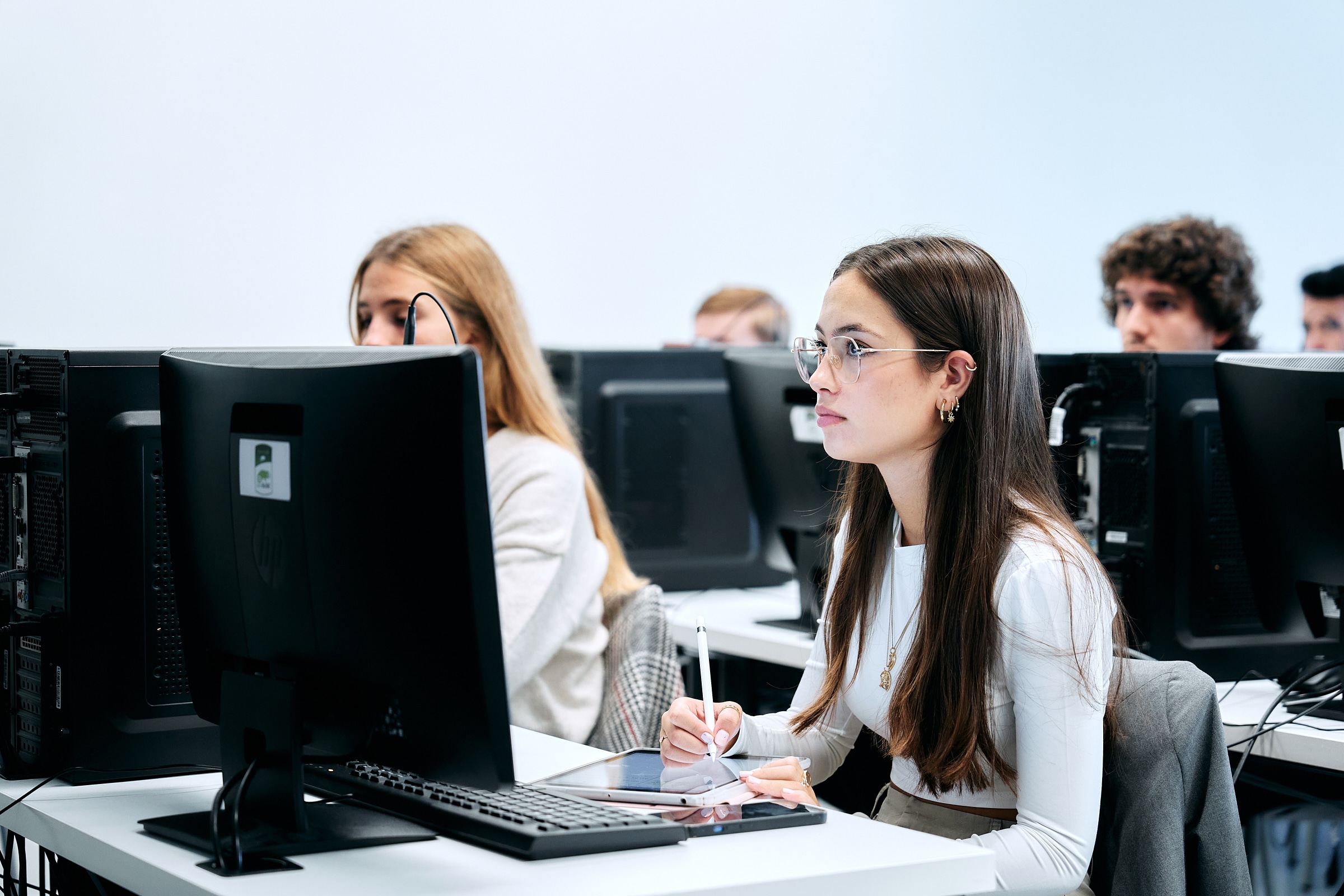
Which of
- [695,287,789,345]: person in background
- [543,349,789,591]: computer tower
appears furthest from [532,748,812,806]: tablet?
[695,287,789,345]: person in background

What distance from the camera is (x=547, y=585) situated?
1.98 metres

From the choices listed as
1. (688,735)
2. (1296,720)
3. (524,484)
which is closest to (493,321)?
(524,484)

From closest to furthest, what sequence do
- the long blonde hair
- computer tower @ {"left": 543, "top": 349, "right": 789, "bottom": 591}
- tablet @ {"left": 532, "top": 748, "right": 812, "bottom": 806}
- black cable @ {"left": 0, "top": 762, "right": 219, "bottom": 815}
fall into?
tablet @ {"left": 532, "top": 748, "right": 812, "bottom": 806} < black cable @ {"left": 0, "top": 762, "right": 219, "bottom": 815} < the long blonde hair < computer tower @ {"left": 543, "top": 349, "right": 789, "bottom": 591}

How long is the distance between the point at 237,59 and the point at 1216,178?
3713 millimetres

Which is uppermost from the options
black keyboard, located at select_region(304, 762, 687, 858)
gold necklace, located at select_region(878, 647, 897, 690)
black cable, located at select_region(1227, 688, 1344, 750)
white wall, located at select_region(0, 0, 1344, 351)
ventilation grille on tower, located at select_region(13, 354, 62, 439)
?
white wall, located at select_region(0, 0, 1344, 351)

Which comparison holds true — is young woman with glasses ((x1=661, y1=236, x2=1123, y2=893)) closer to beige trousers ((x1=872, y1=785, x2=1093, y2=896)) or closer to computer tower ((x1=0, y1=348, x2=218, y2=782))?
beige trousers ((x1=872, y1=785, x2=1093, y2=896))

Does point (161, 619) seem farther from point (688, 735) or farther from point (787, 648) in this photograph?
point (787, 648)

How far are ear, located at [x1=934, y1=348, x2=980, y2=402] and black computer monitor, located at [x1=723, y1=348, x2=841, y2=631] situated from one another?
96 cm

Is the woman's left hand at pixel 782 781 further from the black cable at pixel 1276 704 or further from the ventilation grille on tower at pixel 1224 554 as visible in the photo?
the ventilation grille on tower at pixel 1224 554

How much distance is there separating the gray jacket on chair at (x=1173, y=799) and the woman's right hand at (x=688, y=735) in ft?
1.27

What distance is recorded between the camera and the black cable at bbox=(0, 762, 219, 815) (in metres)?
1.36

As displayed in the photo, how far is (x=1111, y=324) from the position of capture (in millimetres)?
3418

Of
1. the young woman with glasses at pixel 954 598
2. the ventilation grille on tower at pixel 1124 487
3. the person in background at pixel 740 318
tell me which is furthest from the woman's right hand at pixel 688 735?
the person in background at pixel 740 318

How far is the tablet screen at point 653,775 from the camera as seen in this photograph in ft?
4.22
